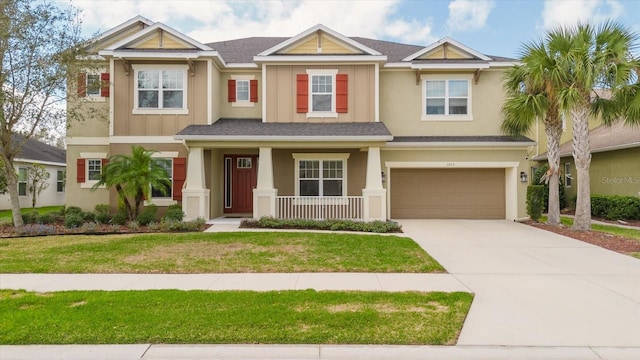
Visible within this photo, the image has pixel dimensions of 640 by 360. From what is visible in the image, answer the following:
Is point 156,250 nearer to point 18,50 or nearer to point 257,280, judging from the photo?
point 257,280

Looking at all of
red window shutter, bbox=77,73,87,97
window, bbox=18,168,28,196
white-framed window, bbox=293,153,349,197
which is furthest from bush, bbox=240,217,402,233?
window, bbox=18,168,28,196

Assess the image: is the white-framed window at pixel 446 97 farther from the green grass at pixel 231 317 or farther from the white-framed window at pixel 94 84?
the white-framed window at pixel 94 84

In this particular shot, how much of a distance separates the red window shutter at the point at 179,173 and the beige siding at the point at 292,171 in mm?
3413

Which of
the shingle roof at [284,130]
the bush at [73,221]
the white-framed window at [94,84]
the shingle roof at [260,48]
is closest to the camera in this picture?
the bush at [73,221]

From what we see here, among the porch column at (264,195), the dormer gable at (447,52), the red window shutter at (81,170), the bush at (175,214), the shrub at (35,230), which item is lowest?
the shrub at (35,230)

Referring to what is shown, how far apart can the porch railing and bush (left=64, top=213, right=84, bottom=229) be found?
21.6 ft

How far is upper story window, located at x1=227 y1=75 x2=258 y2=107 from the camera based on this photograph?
15.0 meters

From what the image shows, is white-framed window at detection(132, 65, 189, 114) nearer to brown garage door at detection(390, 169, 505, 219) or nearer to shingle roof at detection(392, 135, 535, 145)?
shingle roof at detection(392, 135, 535, 145)

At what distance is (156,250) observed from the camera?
28.4ft

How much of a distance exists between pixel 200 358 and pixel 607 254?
9344 mm

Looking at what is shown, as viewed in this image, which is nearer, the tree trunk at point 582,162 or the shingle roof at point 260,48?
the tree trunk at point 582,162

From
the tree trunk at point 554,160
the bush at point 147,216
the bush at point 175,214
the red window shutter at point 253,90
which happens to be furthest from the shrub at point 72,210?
the tree trunk at point 554,160

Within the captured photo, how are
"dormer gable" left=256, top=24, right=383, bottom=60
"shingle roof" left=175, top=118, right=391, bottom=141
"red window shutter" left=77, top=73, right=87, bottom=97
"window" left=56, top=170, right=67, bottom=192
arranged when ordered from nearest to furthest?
1. "shingle roof" left=175, top=118, right=391, bottom=141
2. "red window shutter" left=77, top=73, right=87, bottom=97
3. "dormer gable" left=256, top=24, right=383, bottom=60
4. "window" left=56, top=170, right=67, bottom=192

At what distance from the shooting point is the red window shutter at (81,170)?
14.0 m
